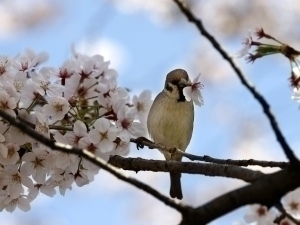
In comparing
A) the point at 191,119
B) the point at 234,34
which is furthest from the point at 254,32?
the point at 234,34

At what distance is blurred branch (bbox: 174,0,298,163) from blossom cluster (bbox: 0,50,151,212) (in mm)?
872

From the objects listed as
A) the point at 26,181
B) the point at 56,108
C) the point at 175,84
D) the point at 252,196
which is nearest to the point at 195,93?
the point at 56,108

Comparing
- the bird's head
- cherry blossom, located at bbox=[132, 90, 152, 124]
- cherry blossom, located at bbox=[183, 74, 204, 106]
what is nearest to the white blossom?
cherry blossom, located at bbox=[183, 74, 204, 106]

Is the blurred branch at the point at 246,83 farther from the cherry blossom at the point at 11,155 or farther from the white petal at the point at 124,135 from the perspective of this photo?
the cherry blossom at the point at 11,155

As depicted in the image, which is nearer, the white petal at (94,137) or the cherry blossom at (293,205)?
the white petal at (94,137)

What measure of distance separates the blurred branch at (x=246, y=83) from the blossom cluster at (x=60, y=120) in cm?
87

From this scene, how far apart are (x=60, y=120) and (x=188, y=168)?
59cm

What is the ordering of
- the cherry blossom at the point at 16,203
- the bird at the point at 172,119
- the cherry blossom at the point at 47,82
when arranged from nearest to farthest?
the cherry blossom at the point at 47,82
the cherry blossom at the point at 16,203
the bird at the point at 172,119

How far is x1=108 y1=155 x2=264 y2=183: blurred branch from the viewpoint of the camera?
182cm

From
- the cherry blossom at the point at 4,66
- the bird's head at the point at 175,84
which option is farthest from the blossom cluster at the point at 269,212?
the bird's head at the point at 175,84

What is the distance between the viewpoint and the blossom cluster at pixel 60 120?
2.47m

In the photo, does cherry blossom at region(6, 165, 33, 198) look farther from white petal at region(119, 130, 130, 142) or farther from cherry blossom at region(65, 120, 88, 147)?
white petal at region(119, 130, 130, 142)

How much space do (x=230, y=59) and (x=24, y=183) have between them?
50.9 inches

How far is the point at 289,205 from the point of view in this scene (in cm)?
263
